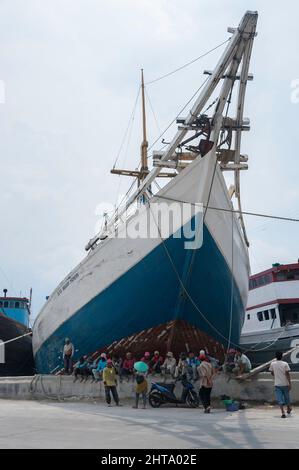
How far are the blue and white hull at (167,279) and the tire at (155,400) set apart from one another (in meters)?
2.80

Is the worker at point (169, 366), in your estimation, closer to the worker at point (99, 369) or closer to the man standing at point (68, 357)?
the worker at point (99, 369)

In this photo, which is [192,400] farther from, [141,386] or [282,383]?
[282,383]

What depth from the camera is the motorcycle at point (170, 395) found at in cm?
1170

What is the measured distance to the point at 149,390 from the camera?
12.9 m

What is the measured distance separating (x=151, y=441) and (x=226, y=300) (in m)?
9.21

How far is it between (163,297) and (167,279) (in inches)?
20.4

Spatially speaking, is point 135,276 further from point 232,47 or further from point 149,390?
point 232,47

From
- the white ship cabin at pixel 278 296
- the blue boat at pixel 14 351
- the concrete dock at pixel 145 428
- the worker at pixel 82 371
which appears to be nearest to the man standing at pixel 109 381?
the concrete dock at pixel 145 428

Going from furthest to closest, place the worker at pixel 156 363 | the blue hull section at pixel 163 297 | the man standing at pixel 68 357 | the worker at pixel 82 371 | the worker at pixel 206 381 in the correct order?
the man standing at pixel 68 357 < the worker at pixel 82 371 < the blue hull section at pixel 163 297 < the worker at pixel 156 363 < the worker at pixel 206 381

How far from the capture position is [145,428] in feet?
26.9

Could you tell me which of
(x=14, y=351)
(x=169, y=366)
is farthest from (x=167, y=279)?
(x=14, y=351)

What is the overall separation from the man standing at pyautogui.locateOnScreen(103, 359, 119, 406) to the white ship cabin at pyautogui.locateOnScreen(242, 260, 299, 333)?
1427 cm

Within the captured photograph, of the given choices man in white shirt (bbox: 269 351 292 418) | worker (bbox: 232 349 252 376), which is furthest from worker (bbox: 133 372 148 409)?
man in white shirt (bbox: 269 351 292 418)

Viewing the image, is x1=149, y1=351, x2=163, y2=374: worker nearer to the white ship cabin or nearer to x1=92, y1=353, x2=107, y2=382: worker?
x1=92, y1=353, x2=107, y2=382: worker
